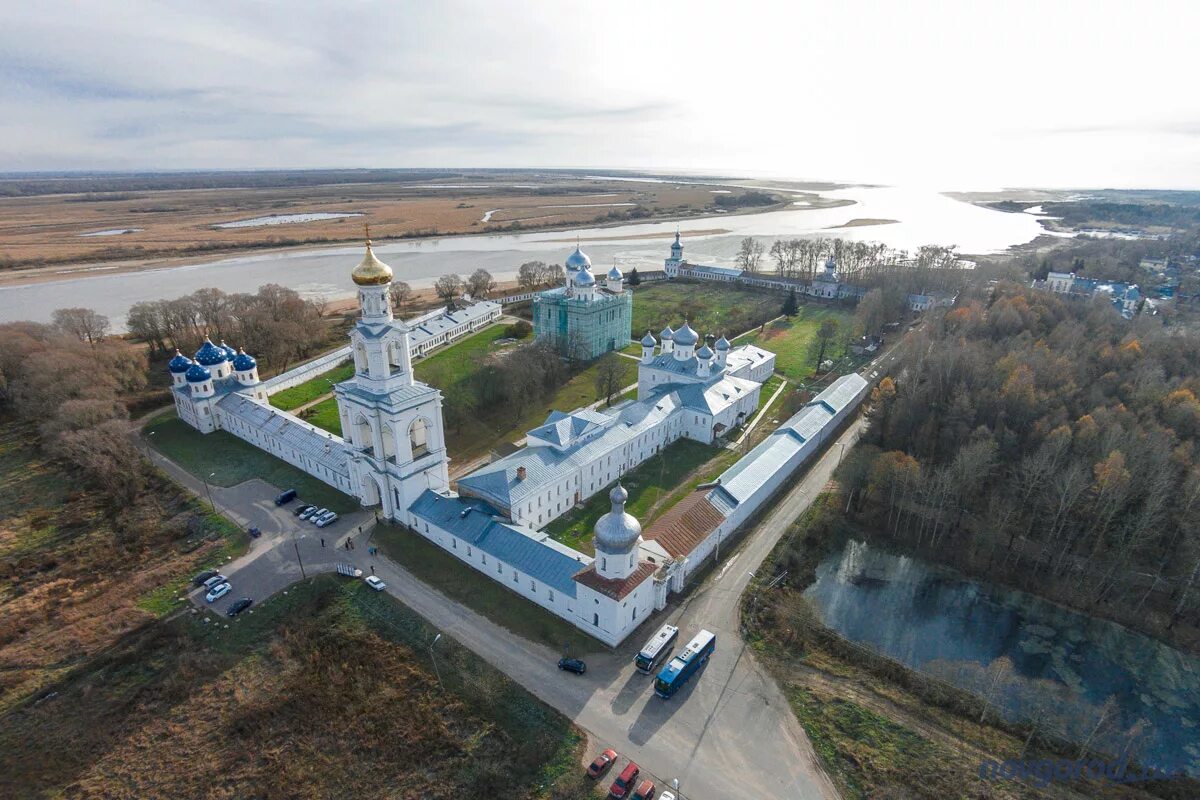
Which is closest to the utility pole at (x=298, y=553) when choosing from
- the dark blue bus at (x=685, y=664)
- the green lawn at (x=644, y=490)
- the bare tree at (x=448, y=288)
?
the green lawn at (x=644, y=490)

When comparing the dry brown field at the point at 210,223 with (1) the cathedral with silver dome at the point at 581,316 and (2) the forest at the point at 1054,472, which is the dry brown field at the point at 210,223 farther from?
(2) the forest at the point at 1054,472

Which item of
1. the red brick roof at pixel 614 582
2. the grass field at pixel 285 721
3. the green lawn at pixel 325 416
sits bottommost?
the grass field at pixel 285 721

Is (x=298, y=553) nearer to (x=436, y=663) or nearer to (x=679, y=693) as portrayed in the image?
(x=436, y=663)

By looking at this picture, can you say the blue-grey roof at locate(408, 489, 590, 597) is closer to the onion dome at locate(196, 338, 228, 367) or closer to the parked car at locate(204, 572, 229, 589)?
the parked car at locate(204, 572, 229, 589)

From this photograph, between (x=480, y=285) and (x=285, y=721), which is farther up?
(x=480, y=285)

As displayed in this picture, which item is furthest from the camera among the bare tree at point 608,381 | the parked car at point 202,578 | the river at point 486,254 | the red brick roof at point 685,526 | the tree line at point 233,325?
the river at point 486,254

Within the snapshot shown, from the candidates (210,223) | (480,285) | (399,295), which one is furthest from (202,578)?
(210,223)
